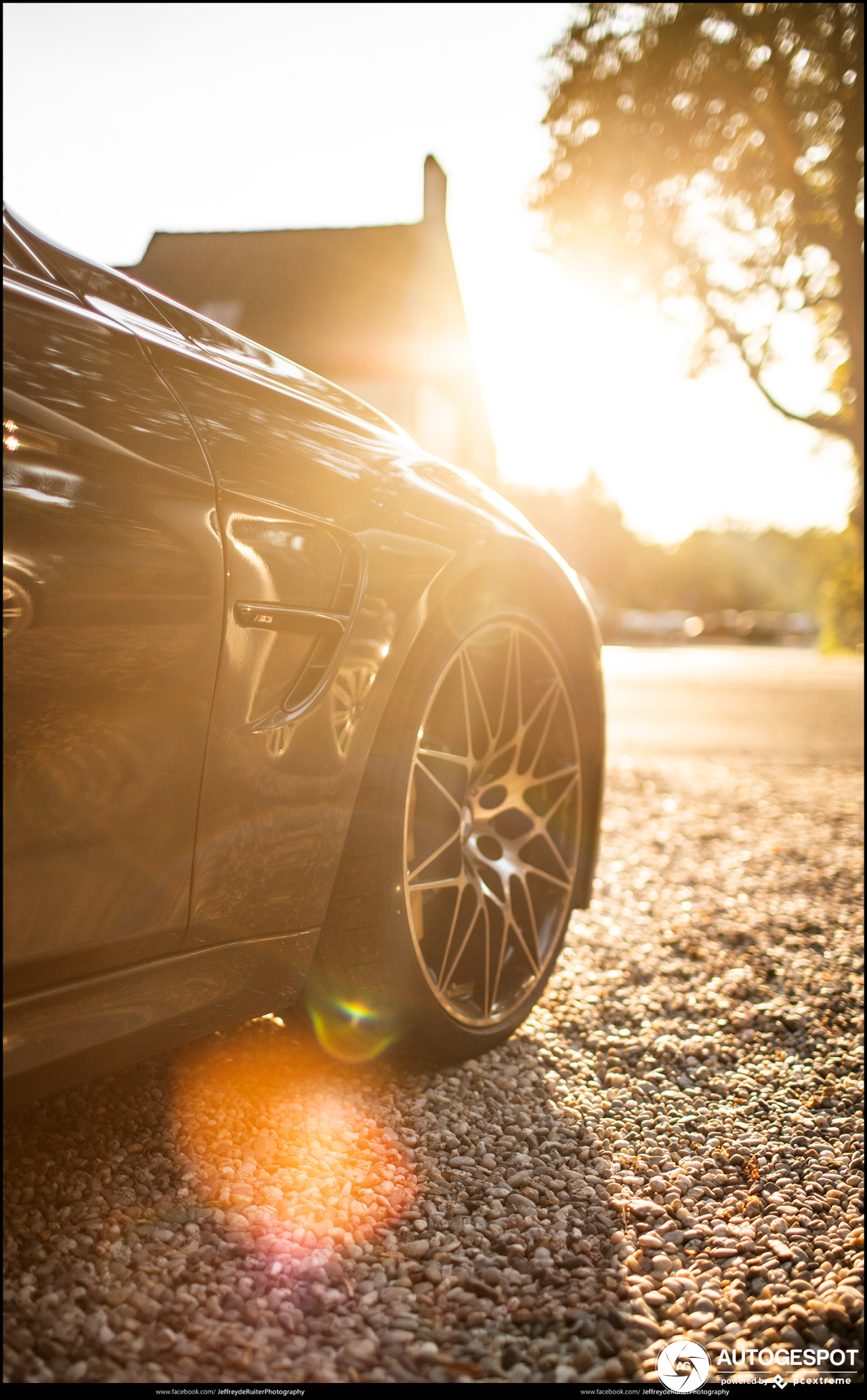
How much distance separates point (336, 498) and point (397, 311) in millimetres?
1902

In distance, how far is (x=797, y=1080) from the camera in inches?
87.6

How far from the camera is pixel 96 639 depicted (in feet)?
4.04

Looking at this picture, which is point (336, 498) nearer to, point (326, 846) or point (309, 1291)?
point (326, 846)

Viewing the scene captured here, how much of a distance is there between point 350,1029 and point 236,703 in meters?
0.86

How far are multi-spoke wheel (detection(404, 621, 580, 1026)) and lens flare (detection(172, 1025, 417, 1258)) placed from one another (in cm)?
28

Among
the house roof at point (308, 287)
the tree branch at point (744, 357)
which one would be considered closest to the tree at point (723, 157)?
the tree branch at point (744, 357)

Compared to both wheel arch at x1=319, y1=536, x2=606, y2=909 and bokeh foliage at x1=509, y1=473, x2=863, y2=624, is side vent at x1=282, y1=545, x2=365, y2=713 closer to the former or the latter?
wheel arch at x1=319, y1=536, x2=606, y2=909

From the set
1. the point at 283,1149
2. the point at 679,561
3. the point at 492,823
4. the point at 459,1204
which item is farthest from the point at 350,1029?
the point at 679,561

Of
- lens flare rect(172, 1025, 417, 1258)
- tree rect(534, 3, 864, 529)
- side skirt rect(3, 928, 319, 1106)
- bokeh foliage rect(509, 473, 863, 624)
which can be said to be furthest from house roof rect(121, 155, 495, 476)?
bokeh foliage rect(509, 473, 863, 624)

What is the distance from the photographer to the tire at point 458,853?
5.93ft

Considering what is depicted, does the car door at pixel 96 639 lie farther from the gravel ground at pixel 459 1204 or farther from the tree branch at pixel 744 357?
the tree branch at pixel 744 357

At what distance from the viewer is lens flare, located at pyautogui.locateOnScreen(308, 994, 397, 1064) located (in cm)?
190

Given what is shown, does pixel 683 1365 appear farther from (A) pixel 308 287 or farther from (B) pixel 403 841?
(A) pixel 308 287

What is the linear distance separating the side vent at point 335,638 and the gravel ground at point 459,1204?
84cm
